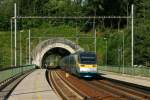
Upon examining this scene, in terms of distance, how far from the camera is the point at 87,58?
54469mm

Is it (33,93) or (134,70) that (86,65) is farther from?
(33,93)

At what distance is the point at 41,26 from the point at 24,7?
98.3ft

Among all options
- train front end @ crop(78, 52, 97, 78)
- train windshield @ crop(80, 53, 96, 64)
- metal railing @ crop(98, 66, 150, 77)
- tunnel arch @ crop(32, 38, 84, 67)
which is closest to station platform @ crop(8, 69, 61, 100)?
train front end @ crop(78, 52, 97, 78)

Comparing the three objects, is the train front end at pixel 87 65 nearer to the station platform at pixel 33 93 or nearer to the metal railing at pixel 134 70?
the metal railing at pixel 134 70

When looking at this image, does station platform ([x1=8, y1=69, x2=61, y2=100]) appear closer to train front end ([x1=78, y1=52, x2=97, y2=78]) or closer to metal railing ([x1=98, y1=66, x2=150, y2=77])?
train front end ([x1=78, y1=52, x2=97, y2=78])

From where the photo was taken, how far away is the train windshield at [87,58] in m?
54.0

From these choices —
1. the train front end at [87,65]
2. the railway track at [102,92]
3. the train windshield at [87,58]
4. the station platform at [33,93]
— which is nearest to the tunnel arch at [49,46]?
the train windshield at [87,58]

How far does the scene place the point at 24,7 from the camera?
168375 millimetres

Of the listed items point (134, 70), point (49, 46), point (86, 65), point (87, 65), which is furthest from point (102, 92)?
point (49, 46)

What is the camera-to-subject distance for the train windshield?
5397cm

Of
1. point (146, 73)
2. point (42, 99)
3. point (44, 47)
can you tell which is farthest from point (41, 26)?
point (42, 99)

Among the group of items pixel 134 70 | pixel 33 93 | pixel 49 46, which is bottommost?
pixel 33 93

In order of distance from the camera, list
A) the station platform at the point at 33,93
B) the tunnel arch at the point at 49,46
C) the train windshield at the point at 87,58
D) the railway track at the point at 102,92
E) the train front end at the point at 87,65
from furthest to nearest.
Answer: the tunnel arch at the point at 49,46, the train windshield at the point at 87,58, the train front end at the point at 87,65, the railway track at the point at 102,92, the station platform at the point at 33,93

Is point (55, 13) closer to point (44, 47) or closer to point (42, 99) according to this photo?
point (44, 47)
